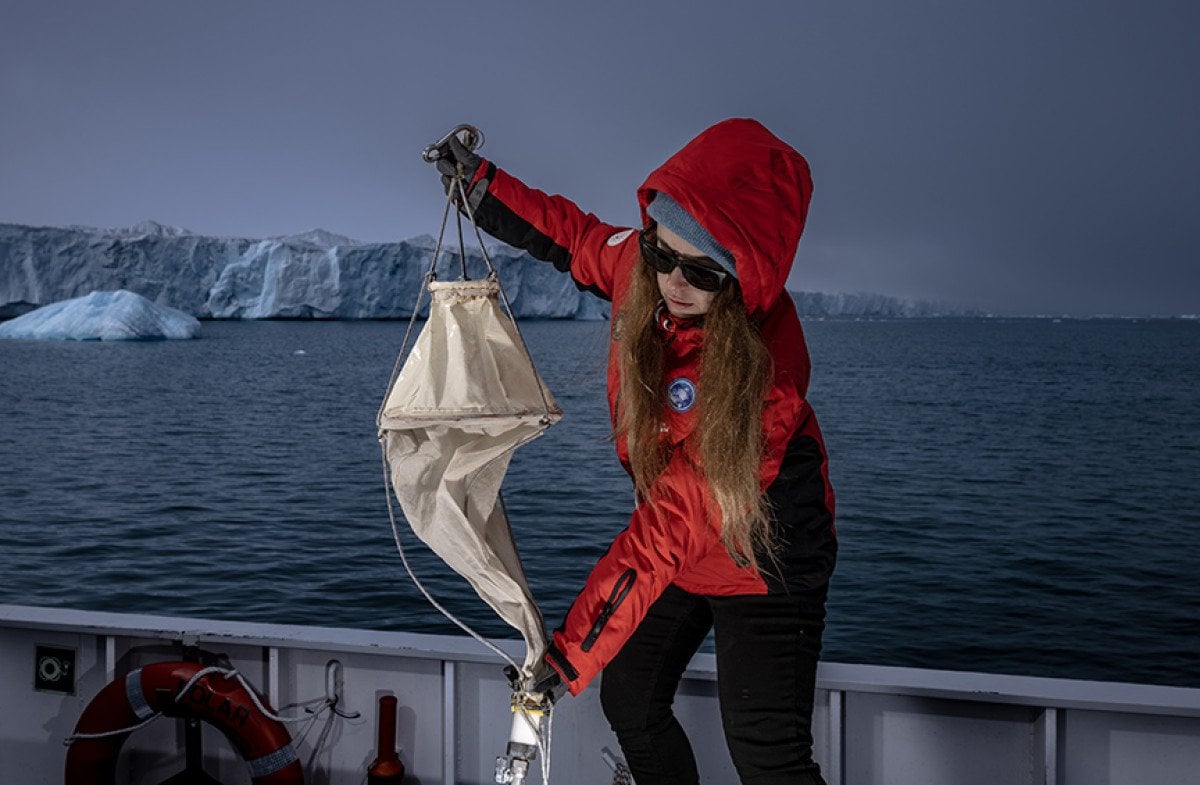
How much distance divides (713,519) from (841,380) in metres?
36.8

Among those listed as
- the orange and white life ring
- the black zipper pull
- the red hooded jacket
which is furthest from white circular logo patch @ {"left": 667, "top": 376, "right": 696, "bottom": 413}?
the orange and white life ring

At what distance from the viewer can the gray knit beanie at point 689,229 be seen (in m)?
1.60

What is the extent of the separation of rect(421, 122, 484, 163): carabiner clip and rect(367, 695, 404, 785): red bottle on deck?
1180mm

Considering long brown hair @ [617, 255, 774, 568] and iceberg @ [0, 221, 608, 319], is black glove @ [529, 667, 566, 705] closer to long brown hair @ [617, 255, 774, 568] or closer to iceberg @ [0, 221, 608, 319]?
long brown hair @ [617, 255, 774, 568]

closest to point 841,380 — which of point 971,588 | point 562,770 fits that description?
point 971,588

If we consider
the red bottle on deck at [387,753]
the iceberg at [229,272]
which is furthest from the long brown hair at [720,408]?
the iceberg at [229,272]

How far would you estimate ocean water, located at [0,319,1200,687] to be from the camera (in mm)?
9258

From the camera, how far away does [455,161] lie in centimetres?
184

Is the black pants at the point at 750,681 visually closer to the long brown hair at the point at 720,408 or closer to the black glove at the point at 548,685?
the long brown hair at the point at 720,408

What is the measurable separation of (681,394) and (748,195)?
0.35 m

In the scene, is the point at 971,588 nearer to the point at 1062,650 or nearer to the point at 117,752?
the point at 1062,650

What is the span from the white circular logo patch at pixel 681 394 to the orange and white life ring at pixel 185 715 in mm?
1232

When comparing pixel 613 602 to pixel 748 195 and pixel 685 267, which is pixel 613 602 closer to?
pixel 685 267

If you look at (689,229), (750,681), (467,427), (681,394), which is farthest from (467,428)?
(750,681)
